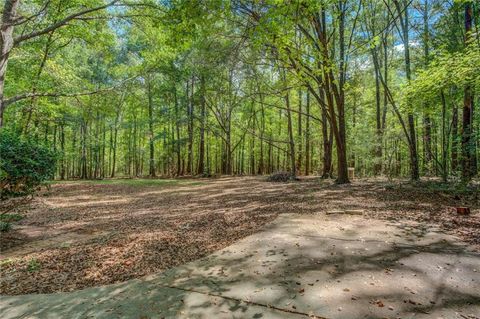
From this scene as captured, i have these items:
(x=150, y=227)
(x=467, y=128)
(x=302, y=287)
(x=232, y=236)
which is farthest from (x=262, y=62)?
(x=302, y=287)

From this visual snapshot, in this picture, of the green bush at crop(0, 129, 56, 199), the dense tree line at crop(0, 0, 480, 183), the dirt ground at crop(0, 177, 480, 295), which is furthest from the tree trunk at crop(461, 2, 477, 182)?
the green bush at crop(0, 129, 56, 199)

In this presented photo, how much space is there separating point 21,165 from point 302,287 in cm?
508

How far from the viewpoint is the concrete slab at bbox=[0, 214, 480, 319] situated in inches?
103

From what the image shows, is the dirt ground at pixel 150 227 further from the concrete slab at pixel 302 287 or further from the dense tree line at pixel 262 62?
the dense tree line at pixel 262 62

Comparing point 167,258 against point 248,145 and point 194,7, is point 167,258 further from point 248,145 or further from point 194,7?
point 248,145

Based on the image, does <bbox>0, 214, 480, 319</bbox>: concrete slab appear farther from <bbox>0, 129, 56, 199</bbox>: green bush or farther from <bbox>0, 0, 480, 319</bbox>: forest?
<bbox>0, 129, 56, 199</bbox>: green bush

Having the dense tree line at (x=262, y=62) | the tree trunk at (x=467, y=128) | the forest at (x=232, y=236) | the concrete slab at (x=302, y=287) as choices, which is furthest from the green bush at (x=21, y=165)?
the tree trunk at (x=467, y=128)

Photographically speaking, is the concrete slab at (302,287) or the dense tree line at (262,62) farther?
the dense tree line at (262,62)

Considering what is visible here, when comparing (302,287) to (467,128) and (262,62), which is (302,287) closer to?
(467,128)

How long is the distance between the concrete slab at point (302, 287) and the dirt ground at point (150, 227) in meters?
0.45

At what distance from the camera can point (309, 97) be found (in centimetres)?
2339

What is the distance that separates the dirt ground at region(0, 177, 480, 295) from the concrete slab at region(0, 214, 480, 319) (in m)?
0.45

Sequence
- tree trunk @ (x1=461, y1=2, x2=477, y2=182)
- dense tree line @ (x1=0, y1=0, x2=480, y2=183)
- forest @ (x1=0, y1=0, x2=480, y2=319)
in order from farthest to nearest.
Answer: tree trunk @ (x1=461, y1=2, x2=477, y2=182), dense tree line @ (x1=0, y1=0, x2=480, y2=183), forest @ (x1=0, y1=0, x2=480, y2=319)

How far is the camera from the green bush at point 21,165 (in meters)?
4.65
